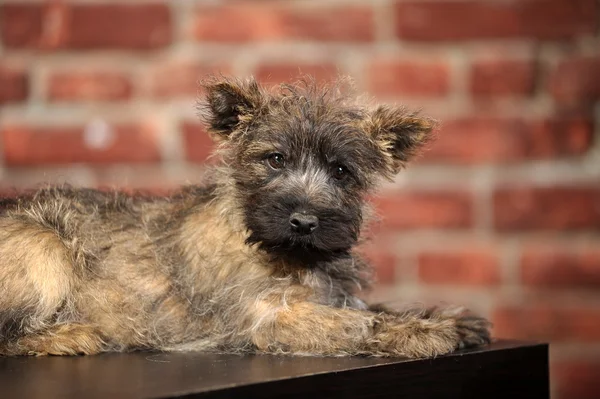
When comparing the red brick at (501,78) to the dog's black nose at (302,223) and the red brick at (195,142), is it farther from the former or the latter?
the dog's black nose at (302,223)

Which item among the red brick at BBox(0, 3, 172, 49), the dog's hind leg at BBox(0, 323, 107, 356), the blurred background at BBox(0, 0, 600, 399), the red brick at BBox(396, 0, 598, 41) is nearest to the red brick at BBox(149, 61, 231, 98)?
the blurred background at BBox(0, 0, 600, 399)

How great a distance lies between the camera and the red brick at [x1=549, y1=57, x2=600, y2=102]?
12.1 ft

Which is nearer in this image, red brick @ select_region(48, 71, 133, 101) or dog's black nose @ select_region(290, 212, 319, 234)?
dog's black nose @ select_region(290, 212, 319, 234)

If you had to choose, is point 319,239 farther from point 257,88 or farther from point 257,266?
point 257,88

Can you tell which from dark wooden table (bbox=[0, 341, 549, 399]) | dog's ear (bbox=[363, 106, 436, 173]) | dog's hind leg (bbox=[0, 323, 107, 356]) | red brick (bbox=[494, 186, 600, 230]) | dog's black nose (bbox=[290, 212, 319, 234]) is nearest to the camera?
dark wooden table (bbox=[0, 341, 549, 399])

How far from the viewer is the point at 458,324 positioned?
2.55 metres

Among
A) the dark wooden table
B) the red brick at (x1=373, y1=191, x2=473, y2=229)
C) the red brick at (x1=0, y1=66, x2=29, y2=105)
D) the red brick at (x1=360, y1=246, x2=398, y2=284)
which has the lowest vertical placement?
→ the dark wooden table

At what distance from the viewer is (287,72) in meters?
3.66

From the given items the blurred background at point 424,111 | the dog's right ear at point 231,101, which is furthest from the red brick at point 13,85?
the dog's right ear at point 231,101

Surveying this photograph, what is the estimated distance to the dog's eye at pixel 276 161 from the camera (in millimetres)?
2549

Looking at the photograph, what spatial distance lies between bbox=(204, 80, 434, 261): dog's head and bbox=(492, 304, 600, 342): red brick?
1243 mm

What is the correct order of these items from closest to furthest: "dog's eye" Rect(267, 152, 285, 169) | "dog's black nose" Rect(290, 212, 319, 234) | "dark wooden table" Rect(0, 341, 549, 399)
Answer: "dark wooden table" Rect(0, 341, 549, 399) < "dog's black nose" Rect(290, 212, 319, 234) < "dog's eye" Rect(267, 152, 285, 169)

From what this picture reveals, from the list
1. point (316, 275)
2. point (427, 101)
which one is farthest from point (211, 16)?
point (316, 275)

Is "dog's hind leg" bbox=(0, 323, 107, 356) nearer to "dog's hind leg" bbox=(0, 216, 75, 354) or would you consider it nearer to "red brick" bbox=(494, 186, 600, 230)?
"dog's hind leg" bbox=(0, 216, 75, 354)
